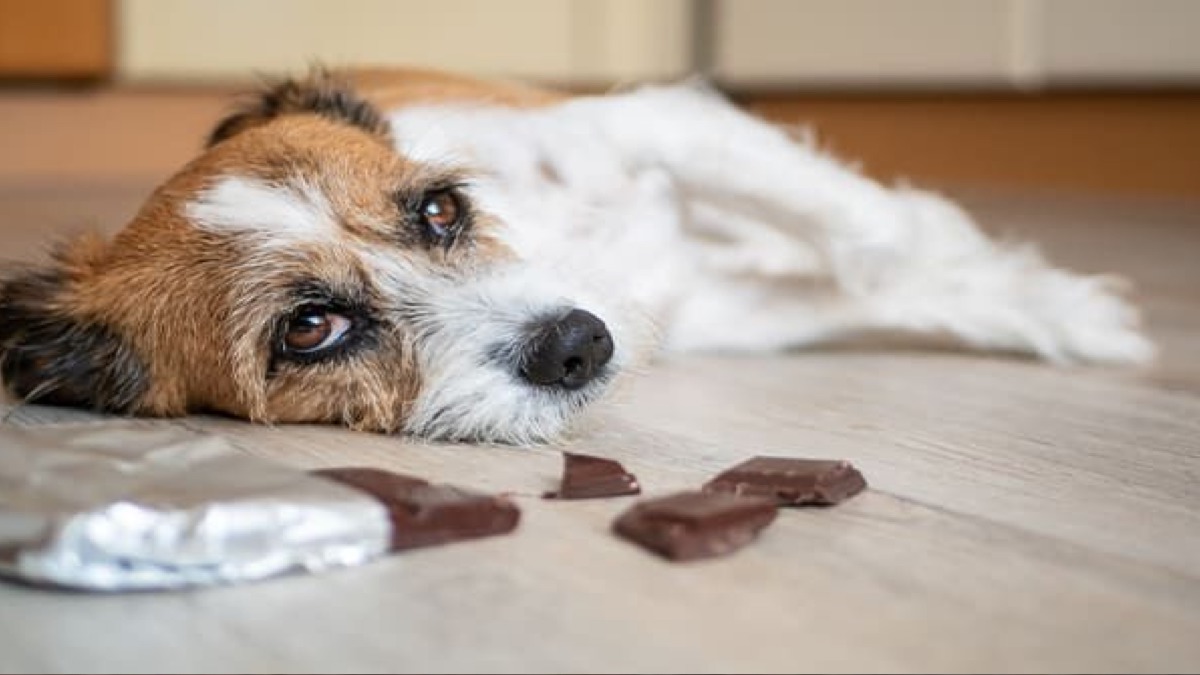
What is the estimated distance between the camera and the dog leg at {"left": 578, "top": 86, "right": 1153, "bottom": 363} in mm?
2098

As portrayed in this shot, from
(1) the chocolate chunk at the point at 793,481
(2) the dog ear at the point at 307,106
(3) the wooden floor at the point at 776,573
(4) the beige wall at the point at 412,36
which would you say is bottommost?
(3) the wooden floor at the point at 776,573

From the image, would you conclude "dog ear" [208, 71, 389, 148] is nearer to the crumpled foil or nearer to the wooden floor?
the wooden floor

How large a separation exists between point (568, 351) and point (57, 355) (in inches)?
20.9

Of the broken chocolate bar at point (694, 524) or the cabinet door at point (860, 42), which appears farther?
the cabinet door at point (860, 42)

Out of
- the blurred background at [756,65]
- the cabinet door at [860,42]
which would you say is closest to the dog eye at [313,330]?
the blurred background at [756,65]

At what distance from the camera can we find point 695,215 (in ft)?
7.35

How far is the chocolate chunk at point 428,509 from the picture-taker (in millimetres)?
1183

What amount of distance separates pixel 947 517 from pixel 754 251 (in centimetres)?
98

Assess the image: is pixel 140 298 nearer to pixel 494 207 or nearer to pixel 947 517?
pixel 494 207

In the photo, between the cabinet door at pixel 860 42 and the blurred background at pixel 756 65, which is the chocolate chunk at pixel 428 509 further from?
the cabinet door at pixel 860 42

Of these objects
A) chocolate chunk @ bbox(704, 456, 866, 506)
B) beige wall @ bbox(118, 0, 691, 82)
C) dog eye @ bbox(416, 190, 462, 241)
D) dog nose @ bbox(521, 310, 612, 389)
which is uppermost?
beige wall @ bbox(118, 0, 691, 82)

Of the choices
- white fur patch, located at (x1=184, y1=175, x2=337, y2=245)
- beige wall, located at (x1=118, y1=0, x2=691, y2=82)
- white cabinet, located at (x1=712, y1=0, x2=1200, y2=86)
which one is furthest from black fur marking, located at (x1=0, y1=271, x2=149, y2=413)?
beige wall, located at (x1=118, y1=0, x2=691, y2=82)

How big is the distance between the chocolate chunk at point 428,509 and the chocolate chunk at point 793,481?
7.3 inches

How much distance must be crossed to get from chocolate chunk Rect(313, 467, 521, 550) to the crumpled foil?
0.02 metres
